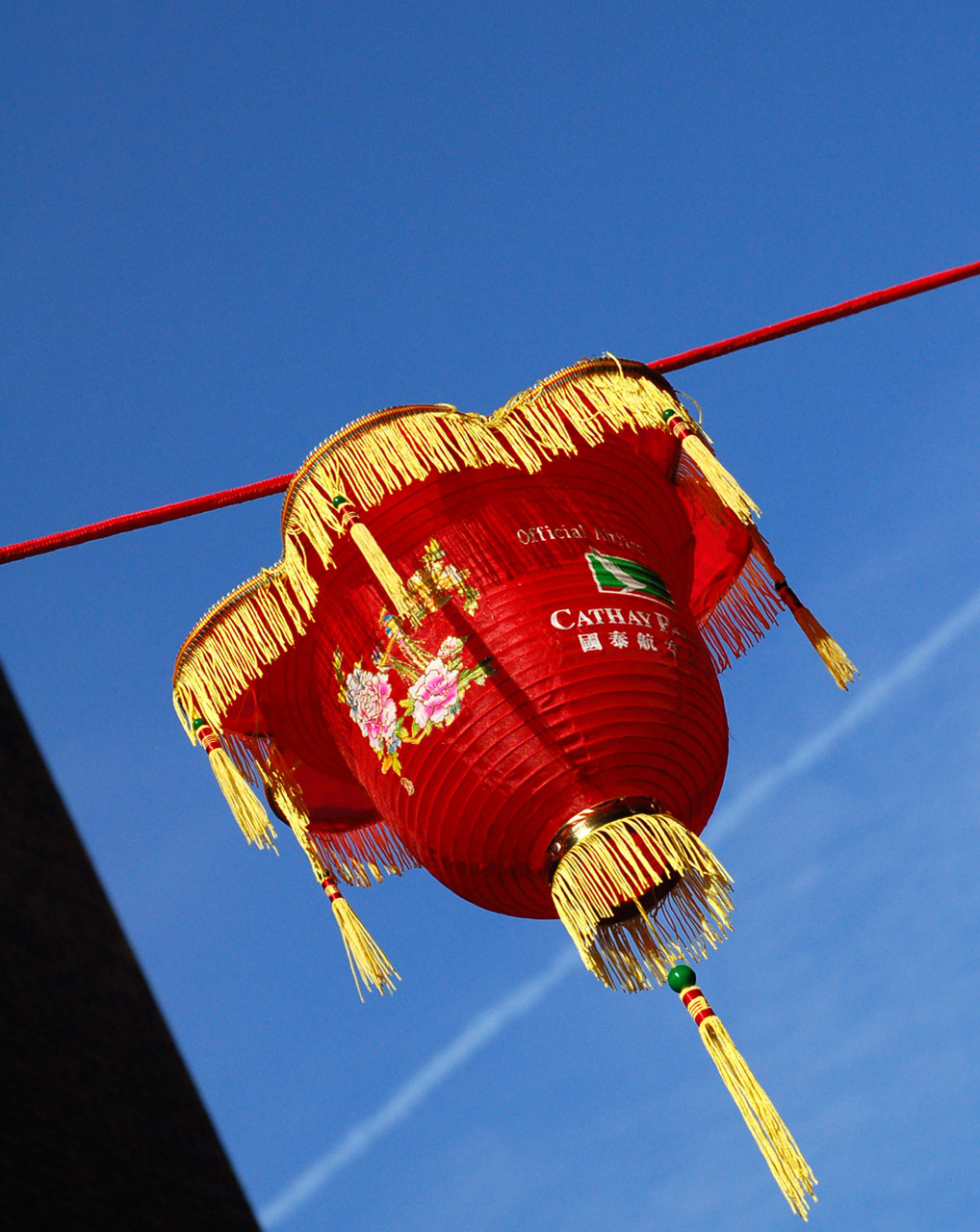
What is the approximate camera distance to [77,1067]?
13.3 ft

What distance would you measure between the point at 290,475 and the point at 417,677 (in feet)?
2.27

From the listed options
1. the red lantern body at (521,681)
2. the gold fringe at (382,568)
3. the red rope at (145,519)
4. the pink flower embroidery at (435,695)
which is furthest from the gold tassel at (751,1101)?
the red rope at (145,519)

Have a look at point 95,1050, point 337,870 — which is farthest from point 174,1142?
point 337,870

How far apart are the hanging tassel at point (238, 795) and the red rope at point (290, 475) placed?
24.7 inches

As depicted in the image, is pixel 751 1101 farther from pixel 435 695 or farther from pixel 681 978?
pixel 435 695

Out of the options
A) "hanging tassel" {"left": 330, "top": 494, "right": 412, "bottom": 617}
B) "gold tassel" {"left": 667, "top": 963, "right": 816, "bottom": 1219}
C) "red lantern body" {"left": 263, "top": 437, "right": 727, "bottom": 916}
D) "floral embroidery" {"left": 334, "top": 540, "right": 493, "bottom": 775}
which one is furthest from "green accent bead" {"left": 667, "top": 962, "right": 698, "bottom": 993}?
"hanging tassel" {"left": 330, "top": 494, "right": 412, "bottom": 617}

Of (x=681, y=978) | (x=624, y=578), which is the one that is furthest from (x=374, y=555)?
(x=681, y=978)

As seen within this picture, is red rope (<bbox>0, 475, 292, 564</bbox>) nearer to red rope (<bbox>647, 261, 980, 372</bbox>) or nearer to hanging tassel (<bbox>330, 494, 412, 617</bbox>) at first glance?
hanging tassel (<bbox>330, 494, 412, 617</bbox>)

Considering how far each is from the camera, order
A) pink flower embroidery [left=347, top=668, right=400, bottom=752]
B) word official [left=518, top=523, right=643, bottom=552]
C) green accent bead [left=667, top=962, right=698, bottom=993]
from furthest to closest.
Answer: word official [left=518, top=523, right=643, bottom=552], pink flower embroidery [left=347, top=668, right=400, bottom=752], green accent bead [left=667, top=962, right=698, bottom=993]

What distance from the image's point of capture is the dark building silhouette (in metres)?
3.75

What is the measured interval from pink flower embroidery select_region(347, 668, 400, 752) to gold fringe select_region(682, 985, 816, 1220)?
967 mm

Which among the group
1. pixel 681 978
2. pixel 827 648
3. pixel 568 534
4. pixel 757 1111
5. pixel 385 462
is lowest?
pixel 757 1111

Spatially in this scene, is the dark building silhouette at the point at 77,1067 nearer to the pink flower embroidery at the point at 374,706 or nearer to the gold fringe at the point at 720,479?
the pink flower embroidery at the point at 374,706

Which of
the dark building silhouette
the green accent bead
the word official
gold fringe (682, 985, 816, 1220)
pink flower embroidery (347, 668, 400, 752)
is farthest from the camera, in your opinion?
the dark building silhouette
